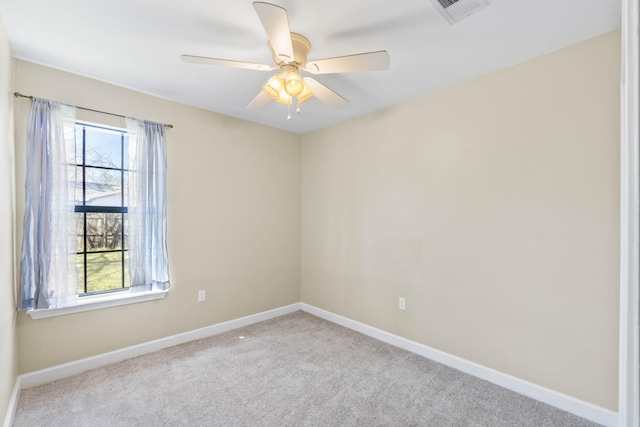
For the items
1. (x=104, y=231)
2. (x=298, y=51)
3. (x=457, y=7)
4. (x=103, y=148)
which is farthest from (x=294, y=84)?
(x=104, y=231)

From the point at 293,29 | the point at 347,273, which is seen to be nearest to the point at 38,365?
the point at 347,273

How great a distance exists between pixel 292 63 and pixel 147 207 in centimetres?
195

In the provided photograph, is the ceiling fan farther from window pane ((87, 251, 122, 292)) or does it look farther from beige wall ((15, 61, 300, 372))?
window pane ((87, 251, 122, 292))

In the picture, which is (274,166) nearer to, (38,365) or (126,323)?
(126,323)

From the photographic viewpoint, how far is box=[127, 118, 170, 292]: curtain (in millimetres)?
2791

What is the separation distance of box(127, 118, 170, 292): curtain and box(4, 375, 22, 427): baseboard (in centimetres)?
94

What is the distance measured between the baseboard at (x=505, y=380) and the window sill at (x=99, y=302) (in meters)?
2.16

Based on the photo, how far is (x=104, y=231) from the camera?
2.80 m

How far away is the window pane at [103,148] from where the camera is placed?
271 cm

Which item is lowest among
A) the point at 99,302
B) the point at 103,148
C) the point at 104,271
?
the point at 99,302

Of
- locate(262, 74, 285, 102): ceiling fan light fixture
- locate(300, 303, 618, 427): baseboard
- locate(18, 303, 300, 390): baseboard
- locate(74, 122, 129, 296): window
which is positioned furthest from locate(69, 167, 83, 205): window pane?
locate(300, 303, 618, 427): baseboard

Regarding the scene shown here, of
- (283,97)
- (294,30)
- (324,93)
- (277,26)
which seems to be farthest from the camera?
(324,93)

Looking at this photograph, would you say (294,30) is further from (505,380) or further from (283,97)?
(505,380)

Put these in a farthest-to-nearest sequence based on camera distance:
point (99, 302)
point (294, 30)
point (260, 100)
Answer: point (99, 302)
point (260, 100)
point (294, 30)
